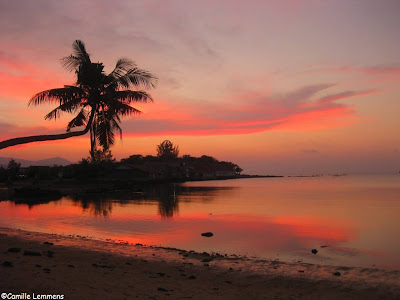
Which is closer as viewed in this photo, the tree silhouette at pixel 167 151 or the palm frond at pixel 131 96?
the palm frond at pixel 131 96

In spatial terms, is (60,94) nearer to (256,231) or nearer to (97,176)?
(256,231)

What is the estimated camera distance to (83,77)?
47.3ft

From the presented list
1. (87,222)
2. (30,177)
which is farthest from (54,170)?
(87,222)

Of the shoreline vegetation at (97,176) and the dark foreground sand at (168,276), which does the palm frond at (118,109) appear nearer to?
the dark foreground sand at (168,276)

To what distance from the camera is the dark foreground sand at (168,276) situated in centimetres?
826

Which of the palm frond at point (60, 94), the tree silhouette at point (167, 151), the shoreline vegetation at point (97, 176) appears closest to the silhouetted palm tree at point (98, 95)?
the palm frond at point (60, 94)

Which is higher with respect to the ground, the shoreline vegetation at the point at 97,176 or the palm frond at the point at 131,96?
the palm frond at the point at 131,96

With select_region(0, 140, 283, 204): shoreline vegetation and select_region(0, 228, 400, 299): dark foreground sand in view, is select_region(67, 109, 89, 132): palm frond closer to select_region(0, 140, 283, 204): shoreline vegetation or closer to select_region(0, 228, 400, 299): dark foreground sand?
select_region(0, 228, 400, 299): dark foreground sand

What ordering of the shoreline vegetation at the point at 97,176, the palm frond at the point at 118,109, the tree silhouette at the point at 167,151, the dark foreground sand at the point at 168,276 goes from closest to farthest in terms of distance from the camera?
the dark foreground sand at the point at 168,276 → the palm frond at the point at 118,109 → the shoreline vegetation at the point at 97,176 → the tree silhouette at the point at 167,151

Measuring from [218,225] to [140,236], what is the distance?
25.2 ft

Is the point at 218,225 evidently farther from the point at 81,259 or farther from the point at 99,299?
the point at 99,299

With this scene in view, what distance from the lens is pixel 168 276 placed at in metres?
10.7

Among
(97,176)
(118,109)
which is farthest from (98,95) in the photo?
(97,176)

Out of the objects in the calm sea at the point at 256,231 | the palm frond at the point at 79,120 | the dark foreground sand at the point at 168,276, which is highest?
the palm frond at the point at 79,120
